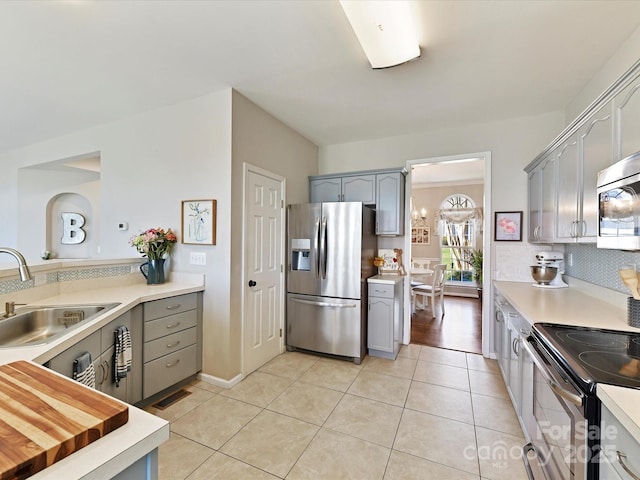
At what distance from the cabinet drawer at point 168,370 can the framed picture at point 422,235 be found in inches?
239

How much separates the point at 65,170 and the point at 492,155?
21.0ft

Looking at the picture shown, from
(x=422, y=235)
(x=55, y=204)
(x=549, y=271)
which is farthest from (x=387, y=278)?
(x=55, y=204)

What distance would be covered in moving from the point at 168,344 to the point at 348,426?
1558 mm

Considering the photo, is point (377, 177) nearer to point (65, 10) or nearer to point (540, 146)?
point (540, 146)

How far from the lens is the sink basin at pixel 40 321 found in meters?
1.56

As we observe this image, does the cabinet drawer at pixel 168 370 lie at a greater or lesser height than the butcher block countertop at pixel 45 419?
lesser

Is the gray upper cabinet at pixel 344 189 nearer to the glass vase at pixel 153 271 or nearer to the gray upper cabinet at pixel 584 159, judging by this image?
the gray upper cabinet at pixel 584 159

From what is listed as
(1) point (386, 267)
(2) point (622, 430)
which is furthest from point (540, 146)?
(2) point (622, 430)

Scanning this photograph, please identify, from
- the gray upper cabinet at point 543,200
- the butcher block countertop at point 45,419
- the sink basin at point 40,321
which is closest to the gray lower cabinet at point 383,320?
the gray upper cabinet at point 543,200

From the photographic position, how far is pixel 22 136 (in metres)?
3.92

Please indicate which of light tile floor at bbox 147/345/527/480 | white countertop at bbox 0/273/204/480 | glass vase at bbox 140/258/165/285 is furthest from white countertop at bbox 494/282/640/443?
glass vase at bbox 140/258/165/285

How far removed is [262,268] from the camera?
306cm

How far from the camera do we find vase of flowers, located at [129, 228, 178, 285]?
2670mm

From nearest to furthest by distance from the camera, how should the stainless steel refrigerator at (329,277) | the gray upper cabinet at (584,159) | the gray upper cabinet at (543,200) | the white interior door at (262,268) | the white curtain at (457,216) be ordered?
1. the gray upper cabinet at (584,159)
2. the gray upper cabinet at (543,200)
3. the white interior door at (262,268)
4. the stainless steel refrigerator at (329,277)
5. the white curtain at (457,216)
